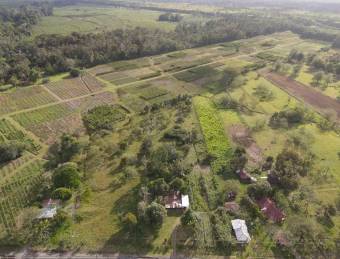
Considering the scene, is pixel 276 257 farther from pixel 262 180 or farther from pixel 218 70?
pixel 218 70

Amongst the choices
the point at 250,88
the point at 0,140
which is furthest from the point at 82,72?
the point at 250,88

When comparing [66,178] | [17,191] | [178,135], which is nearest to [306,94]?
[178,135]

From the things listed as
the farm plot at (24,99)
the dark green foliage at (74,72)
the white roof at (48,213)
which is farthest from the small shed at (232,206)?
the dark green foliage at (74,72)

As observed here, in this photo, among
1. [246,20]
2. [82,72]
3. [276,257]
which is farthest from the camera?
[246,20]

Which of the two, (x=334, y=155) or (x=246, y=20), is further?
(x=246, y=20)

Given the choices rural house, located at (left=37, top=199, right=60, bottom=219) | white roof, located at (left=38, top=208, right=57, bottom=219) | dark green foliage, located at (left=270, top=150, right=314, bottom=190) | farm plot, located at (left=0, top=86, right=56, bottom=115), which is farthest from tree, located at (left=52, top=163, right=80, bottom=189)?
farm plot, located at (left=0, top=86, right=56, bottom=115)

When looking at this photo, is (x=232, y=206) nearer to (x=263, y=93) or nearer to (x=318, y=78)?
(x=263, y=93)

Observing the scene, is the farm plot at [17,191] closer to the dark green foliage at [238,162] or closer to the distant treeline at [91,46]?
the dark green foliage at [238,162]
